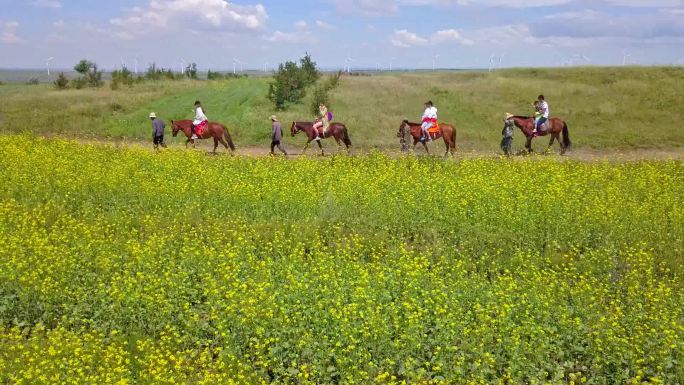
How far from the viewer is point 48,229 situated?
10.7m

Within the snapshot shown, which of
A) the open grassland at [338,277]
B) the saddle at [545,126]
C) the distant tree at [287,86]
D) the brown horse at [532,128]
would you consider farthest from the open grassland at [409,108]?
the open grassland at [338,277]

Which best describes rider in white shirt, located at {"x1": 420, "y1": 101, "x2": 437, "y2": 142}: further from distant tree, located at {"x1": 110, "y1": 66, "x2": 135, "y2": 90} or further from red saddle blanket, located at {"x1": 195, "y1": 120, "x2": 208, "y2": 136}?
distant tree, located at {"x1": 110, "y1": 66, "x2": 135, "y2": 90}

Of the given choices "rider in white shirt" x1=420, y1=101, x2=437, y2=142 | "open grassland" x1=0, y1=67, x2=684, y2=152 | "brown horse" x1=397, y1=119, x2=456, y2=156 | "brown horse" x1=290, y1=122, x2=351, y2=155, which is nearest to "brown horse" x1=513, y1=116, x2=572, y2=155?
"open grassland" x1=0, y1=67, x2=684, y2=152

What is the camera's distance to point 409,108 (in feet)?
103

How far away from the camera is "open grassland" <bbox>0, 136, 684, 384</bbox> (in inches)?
246

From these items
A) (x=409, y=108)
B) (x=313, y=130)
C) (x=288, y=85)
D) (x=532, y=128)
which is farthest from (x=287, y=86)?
(x=532, y=128)

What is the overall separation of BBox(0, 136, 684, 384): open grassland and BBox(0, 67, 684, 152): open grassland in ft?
37.6

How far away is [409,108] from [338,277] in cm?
2438

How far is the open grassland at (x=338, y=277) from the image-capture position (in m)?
6.24

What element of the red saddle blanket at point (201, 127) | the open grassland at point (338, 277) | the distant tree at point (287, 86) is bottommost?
the open grassland at point (338, 277)

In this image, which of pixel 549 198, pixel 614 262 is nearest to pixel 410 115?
pixel 549 198

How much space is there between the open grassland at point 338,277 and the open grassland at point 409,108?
11.5 m

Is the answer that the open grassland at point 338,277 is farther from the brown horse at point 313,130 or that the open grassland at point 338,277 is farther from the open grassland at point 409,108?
the open grassland at point 409,108

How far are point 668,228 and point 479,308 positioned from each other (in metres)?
5.95
